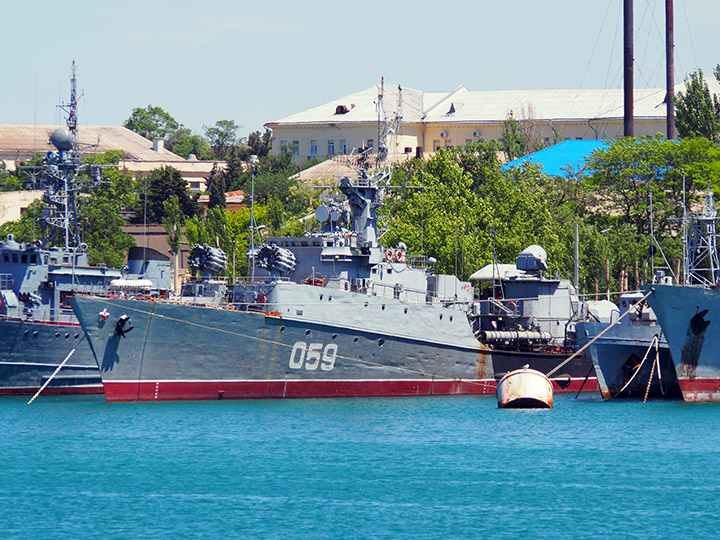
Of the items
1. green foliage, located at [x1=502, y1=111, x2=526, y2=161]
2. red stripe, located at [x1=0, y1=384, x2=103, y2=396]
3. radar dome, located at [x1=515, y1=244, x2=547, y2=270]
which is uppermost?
green foliage, located at [x1=502, y1=111, x2=526, y2=161]

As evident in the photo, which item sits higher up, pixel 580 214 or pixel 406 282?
pixel 580 214

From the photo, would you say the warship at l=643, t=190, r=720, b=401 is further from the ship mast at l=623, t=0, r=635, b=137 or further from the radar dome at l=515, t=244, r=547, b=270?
the ship mast at l=623, t=0, r=635, b=137

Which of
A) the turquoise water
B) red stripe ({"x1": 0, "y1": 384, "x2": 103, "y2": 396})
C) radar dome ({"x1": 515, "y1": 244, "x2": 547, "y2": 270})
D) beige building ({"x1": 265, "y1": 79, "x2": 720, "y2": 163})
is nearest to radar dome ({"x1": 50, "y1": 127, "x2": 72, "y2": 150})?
red stripe ({"x1": 0, "y1": 384, "x2": 103, "y2": 396})

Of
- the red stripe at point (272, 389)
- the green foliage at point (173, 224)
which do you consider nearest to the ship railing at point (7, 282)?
the red stripe at point (272, 389)

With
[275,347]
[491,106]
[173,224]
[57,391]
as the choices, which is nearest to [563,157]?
[173,224]

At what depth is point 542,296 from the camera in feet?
177

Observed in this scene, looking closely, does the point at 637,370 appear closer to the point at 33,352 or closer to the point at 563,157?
the point at 33,352

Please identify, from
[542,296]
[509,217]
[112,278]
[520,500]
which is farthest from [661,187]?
[520,500]

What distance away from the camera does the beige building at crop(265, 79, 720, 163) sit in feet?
411

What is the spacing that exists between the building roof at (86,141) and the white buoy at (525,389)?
8234cm

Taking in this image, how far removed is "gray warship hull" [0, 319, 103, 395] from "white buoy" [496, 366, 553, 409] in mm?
16621

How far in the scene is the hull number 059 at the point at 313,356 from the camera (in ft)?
152

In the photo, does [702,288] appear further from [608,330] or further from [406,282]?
[406,282]

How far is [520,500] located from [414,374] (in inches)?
730
